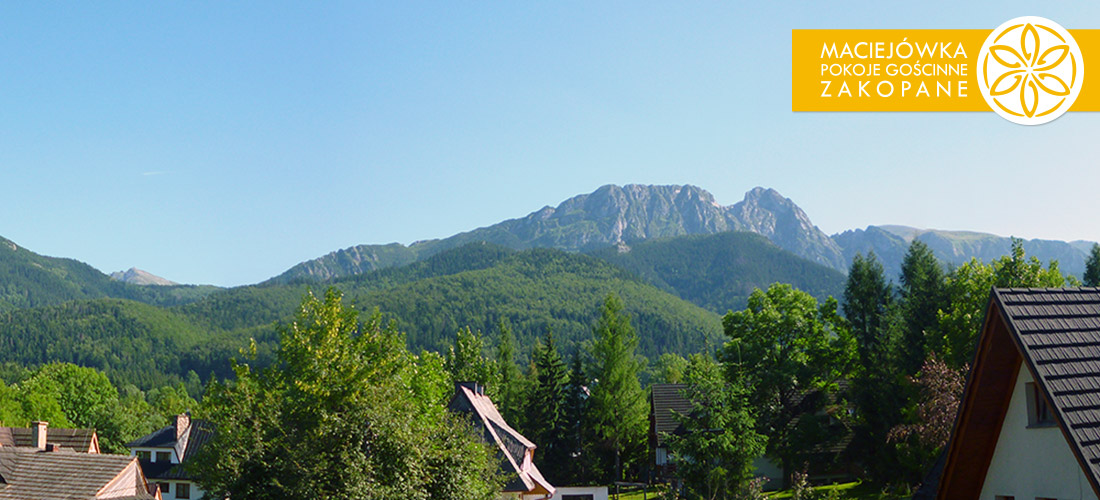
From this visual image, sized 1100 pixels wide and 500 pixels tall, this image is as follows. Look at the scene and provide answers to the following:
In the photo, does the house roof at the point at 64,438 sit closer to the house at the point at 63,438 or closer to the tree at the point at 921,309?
the house at the point at 63,438

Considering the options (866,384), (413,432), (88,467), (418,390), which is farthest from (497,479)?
(866,384)

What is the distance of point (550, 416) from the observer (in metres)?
69.6

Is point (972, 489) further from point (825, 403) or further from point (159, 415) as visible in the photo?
point (159, 415)

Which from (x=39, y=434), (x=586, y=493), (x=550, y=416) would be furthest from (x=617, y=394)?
(x=39, y=434)

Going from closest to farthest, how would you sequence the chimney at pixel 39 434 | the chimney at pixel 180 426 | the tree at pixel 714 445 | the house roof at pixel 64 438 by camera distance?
the tree at pixel 714 445 < the chimney at pixel 39 434 < the house roof at pixel 64 438 < the chimney at pixel 180 426

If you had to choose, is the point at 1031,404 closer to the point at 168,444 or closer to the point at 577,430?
the point at 577,430

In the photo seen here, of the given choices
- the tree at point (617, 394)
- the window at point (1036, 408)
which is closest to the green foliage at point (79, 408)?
the tree at point (617, 394)

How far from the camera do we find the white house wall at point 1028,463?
1291cm

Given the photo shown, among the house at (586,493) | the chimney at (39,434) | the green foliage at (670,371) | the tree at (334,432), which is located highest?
the tree at (334,432)

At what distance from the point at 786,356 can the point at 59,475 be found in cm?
4176

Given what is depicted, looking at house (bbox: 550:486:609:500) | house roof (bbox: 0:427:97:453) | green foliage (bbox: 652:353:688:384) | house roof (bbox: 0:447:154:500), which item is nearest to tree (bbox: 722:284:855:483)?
house (bbox: 550:486:609:500)

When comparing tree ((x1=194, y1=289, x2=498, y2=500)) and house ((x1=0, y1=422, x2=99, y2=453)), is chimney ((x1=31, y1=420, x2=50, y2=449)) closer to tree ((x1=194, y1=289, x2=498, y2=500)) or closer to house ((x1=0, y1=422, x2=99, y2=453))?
house ((x1=0, y1=422, x2=99, y2=453))

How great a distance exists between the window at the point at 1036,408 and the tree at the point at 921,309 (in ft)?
102

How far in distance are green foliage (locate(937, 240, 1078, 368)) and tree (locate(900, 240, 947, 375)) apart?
2.17 ft
